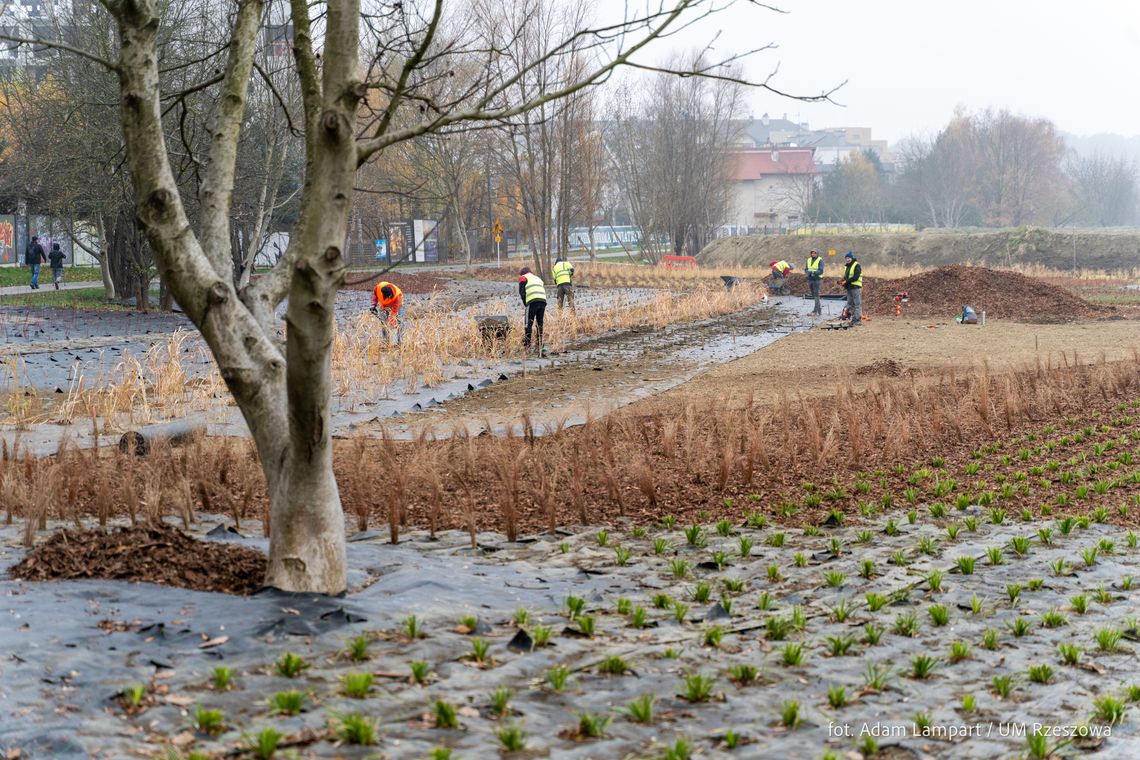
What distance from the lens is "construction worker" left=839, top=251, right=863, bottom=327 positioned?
26312 millimetres

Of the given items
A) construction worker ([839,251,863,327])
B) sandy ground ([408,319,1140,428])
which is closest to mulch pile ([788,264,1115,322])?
sandy ground ([408,319,1140,428])

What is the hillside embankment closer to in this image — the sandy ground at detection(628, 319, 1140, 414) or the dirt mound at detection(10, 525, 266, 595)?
the sandy ground at detection(628, 319, 1140, 414)

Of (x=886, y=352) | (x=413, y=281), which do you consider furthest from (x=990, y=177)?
(x=886, y=352)

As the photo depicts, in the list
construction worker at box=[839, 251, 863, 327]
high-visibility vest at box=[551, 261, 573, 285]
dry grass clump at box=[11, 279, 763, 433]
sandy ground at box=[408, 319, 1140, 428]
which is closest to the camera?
dry grass clump at box=[11, 279, 763, 433]

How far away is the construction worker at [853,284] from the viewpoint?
26312 millimetres

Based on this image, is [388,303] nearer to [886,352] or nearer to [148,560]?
[886,352]

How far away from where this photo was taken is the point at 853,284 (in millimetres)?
26516

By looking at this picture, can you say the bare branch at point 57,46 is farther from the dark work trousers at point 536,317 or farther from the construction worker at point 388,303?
the dark work trousers at point 536,317

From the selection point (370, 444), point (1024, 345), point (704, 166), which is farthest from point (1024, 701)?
point (704, 166)

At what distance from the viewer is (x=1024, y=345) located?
21.8m

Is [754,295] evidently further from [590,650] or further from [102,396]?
[590,650]

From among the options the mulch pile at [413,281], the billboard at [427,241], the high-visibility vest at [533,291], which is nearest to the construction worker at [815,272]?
the high-visibility vest at [533,291]

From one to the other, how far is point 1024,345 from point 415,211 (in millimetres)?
46989

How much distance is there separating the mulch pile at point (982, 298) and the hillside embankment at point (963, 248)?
65.2 ft
